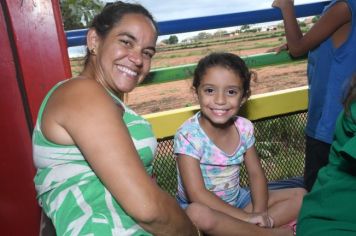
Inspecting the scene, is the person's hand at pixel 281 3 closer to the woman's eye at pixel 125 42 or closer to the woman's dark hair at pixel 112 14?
the woman's dark hair at pixel 112 14

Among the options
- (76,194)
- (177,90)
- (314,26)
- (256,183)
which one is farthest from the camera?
(177,90)

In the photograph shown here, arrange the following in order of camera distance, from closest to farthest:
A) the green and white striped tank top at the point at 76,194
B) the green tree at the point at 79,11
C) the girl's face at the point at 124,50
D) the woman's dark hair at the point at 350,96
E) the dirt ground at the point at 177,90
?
the woman's dark hair at the point at 350,96 < the green and white striped tank top at the point at 76,194 < the girl's face at the point at 124,50 < the green tree at the point at 79,11 < the dirt ground at the point at 177,90

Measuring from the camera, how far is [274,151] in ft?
9.00

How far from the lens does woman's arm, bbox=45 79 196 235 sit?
1.08 meters

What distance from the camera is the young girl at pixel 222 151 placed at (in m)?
1.87

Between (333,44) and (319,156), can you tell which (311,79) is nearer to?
(333,44)

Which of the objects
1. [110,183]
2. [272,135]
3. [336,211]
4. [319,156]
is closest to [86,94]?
[110,183]

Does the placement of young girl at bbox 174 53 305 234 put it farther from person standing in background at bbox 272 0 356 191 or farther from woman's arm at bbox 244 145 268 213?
person standing in background at bbox 272 0 356 191

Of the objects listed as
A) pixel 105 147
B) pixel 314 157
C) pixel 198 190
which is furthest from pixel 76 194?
pixel 314 157

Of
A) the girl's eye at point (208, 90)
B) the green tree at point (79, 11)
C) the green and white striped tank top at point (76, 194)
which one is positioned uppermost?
the green tree at point (79, 11)

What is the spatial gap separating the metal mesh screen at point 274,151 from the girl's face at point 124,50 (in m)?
0.97

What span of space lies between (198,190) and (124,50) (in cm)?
82

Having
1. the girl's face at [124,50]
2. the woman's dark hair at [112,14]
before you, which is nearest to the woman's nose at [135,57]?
the girl's face at [124,50]

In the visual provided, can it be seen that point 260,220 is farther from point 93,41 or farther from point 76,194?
point 93,41
